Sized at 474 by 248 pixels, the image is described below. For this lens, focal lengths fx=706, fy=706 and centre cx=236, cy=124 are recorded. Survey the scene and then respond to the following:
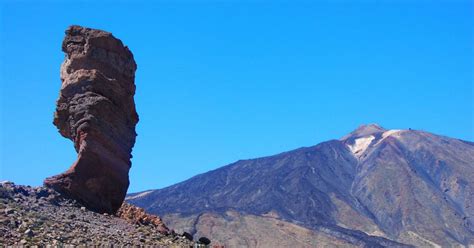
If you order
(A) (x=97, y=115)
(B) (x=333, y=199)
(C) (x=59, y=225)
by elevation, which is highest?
(B) (x=333, y=199)

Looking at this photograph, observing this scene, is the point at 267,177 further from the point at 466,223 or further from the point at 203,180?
the point at 466,223

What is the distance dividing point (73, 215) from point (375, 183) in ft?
511

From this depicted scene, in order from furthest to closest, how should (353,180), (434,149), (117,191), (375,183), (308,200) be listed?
1. (434,149)
2. (353,180)
3. (375,183)
4. (308,200)
5. (117,191)

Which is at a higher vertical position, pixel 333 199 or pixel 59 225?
pixel 333 199

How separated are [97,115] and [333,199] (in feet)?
444

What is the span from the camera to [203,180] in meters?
183

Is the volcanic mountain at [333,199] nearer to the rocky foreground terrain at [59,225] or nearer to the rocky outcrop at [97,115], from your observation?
the rocky outcrop at [97,115]

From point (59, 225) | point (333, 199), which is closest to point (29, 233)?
point (59, 225)

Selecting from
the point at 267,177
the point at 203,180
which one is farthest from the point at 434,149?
the point at 203,180

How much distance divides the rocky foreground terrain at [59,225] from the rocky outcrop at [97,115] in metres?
0.89

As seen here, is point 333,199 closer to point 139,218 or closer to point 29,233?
point 139,218

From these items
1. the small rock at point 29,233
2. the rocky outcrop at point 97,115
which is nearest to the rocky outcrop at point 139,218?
the rocky outcrop at point 97,115

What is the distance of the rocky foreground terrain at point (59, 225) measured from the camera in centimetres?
1614

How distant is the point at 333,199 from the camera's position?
153m
